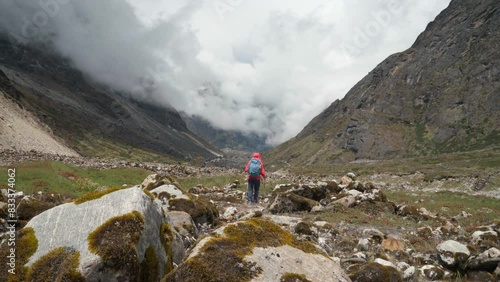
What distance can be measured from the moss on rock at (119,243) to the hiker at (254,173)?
16.1m

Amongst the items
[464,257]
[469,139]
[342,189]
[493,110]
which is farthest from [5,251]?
[493,110]

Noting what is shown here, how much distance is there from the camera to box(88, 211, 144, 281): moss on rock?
636cm

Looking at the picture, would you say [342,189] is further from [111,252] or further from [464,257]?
[111,252]

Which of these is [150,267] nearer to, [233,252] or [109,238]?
[109,238]

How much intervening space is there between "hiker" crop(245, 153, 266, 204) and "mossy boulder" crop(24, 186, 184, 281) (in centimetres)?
1496

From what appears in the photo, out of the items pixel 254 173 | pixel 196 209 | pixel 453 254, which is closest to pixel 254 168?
pixel 254 173

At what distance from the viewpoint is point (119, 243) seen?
21.4 ft

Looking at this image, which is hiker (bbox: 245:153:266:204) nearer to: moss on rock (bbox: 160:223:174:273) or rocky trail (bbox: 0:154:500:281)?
rocky trail (bbox: 0:154:500:281)

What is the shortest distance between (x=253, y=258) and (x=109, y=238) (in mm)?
2848

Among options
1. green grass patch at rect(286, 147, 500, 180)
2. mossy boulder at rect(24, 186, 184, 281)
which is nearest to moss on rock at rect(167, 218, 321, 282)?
mossy boulder at rect(24, 186, 184, 281)

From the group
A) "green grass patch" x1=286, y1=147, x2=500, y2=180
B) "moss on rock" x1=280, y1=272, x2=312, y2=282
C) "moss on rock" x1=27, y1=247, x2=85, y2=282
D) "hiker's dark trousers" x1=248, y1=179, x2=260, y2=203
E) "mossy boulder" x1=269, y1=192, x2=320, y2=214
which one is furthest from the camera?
"green grass patch" x1=286, y1=147, x2=500, y2=180

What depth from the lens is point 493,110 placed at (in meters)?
197

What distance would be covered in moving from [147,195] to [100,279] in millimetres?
2227

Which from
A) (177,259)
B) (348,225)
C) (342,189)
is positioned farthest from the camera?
(342,189)
